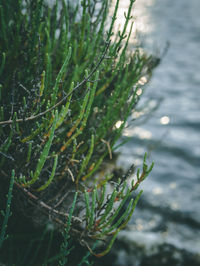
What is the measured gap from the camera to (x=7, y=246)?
68.2 inches

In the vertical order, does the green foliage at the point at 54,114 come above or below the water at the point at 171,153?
above

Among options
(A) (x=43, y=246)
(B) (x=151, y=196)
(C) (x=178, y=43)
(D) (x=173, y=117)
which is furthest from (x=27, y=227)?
(C) (x=178, y=43)

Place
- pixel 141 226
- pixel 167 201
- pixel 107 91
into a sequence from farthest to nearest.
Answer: pixel 167 201 < pixel 141 226 < pixel 107 91

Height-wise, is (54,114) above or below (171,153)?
above

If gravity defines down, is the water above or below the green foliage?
below

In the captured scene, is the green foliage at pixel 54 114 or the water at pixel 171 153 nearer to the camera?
the green foliage at pixel 54 114

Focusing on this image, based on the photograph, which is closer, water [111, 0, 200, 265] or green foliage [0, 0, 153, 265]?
green foliage [0, 0, 153, 265]

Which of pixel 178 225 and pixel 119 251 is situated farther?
pixel 178 225

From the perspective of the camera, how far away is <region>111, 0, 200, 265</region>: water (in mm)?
2596

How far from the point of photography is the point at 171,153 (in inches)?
149

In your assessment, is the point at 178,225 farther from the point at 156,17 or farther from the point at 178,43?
the point at 156,17

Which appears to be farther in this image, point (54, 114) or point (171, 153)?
point (171, 153)

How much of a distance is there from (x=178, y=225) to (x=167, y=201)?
33cm

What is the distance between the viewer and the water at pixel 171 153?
2.60m
